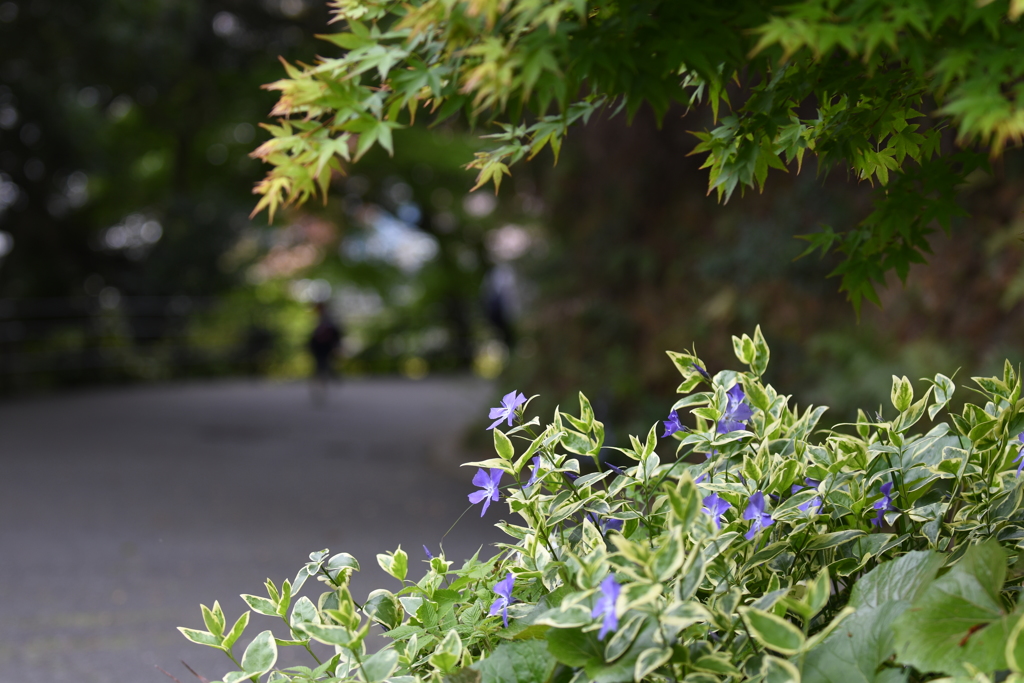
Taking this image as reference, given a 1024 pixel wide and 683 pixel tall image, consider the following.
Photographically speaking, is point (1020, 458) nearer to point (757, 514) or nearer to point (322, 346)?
point (757, 514)

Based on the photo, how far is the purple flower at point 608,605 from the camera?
137 cm

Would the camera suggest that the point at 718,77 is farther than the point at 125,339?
No

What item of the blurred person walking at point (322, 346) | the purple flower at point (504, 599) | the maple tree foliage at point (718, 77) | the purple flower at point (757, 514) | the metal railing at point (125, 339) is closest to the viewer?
the maple tree foliage at point (718, 77)

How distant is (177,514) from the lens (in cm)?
700

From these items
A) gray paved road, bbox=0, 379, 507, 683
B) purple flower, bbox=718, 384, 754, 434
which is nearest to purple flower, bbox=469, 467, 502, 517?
purple flower, bbox=718, 384, 754, 434

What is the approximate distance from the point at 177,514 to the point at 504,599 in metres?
5.89

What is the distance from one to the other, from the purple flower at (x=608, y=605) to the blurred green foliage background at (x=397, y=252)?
125cm

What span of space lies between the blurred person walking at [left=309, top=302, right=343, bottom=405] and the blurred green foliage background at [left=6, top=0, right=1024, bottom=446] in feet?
5.91

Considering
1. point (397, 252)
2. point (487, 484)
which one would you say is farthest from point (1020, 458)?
point (397, 252)

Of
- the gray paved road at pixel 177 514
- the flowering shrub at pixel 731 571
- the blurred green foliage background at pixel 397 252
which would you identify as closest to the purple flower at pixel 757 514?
the flowering shrub at pixel 731 571

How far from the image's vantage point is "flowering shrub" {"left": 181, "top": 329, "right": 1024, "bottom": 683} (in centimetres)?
146

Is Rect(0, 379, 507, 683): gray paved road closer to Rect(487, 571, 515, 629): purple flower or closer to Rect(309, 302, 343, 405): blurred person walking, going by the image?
Rect(309, 302, 343, 405): blurred person walking

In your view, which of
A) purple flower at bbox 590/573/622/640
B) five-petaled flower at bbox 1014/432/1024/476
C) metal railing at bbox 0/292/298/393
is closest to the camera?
purple flower at bbox 590/573/622/640

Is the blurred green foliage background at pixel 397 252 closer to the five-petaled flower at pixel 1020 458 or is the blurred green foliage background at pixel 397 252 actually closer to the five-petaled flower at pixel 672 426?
the five-petaled flower at pixel 1020 458
